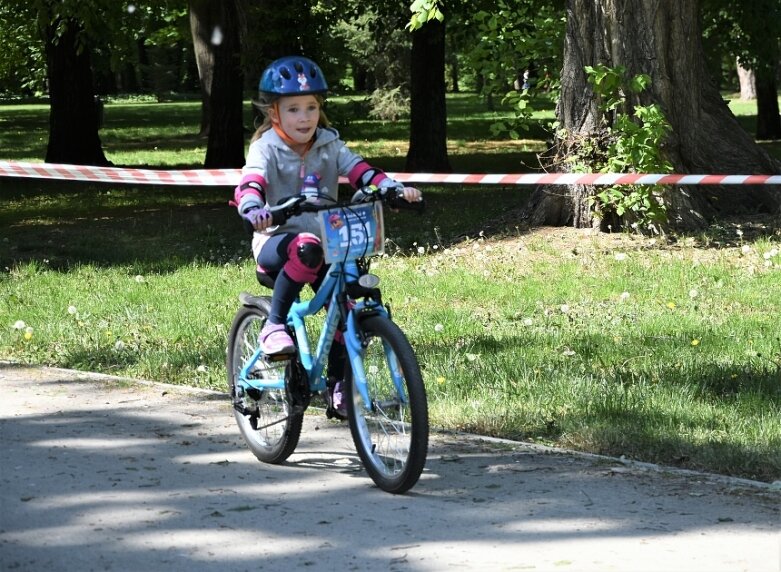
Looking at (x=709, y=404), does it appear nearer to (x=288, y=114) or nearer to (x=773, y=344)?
(x=773, y=344)

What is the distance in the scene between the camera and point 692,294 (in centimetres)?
918

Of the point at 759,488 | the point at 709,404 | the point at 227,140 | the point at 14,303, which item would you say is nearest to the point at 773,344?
the point at 709,404

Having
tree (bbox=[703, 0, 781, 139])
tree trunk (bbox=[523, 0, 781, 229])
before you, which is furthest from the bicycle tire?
tree (bbox=[703, 0, 781, 139])

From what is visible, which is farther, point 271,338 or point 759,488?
point 271,338

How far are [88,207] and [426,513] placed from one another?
13976 millimetres

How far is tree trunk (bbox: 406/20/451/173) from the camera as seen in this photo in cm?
2089

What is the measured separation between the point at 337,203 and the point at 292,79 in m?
0.63

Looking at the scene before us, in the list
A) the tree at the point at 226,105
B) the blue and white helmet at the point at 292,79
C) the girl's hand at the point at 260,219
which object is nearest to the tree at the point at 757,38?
the tree at the point at 226,105

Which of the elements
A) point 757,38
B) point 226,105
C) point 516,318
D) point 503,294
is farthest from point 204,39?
point 516,318

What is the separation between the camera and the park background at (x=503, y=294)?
6289 millimetres

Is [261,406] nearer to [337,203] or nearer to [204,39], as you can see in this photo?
[337,203]

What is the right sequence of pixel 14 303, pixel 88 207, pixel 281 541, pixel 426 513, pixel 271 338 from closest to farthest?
pixel 281 541 → pixel 426 513 → pixel 271 338 → pixel 14 303 → pixel 88 207

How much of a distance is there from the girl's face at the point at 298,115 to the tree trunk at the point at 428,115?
1555cm

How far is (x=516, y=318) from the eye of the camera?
8812 millimetres
